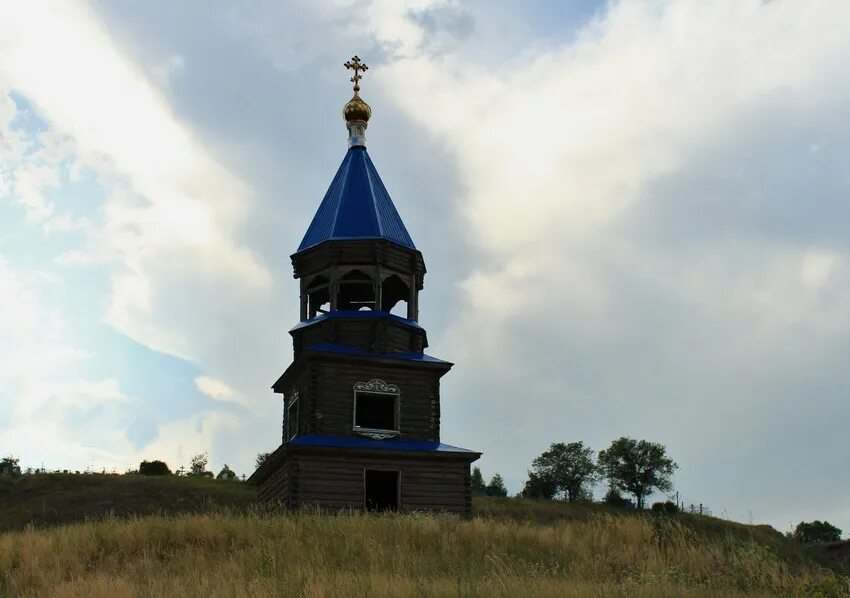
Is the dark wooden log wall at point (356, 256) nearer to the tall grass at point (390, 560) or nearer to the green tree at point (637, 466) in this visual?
the tall grass at point (390, 560)

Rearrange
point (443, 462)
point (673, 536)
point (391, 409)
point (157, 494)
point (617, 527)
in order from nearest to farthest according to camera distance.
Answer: point (673, 536) → point (617, 527) → point (443, 462) → point (391, 409) → point (157, 494)

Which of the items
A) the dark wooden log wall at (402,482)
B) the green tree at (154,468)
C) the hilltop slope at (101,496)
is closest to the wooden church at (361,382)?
the dark wooden log wall at (402,482)

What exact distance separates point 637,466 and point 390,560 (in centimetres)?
8538

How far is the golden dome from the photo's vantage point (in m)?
33.0

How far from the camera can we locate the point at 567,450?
9706 cm

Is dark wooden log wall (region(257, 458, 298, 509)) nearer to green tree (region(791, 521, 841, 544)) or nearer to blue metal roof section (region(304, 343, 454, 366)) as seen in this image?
blue metal roof section (region(304, 343, 454, 366))

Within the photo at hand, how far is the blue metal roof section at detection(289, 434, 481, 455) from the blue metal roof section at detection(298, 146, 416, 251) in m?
6.31

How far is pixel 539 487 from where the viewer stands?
3755 inches

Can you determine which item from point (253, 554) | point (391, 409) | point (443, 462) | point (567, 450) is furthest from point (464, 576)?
point (567, 450)

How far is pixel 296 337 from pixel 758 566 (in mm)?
17187

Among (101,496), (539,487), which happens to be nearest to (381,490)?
(101,496)

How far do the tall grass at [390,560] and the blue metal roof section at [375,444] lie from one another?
15.6 feet

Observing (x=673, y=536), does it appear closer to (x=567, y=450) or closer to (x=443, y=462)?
(x=443, y=462)

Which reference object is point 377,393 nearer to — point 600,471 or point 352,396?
point 352,396
